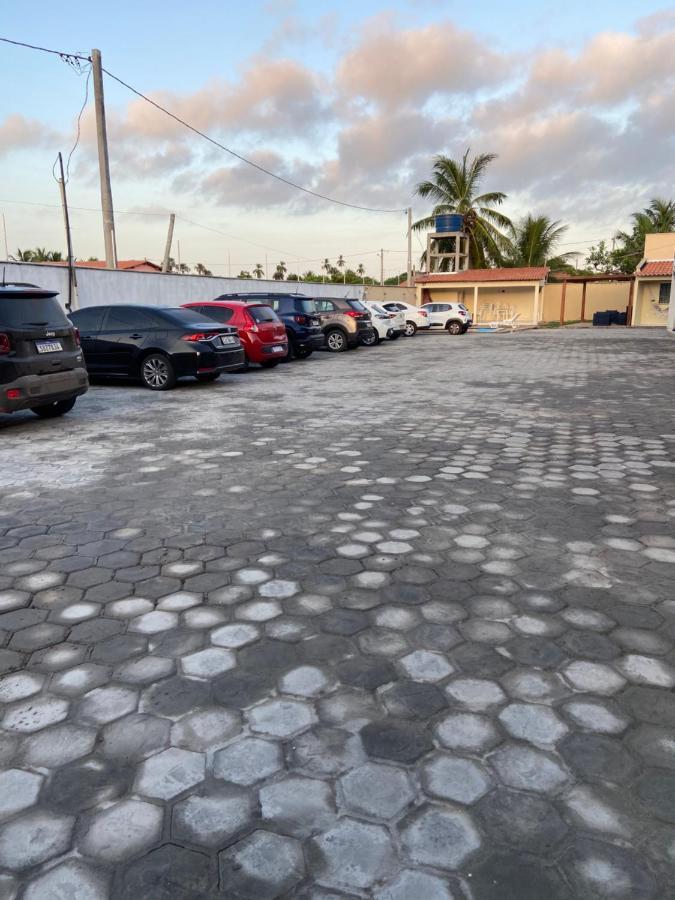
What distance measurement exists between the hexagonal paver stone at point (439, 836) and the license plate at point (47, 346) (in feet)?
23.6

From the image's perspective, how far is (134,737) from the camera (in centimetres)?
229

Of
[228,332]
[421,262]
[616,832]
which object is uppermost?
[421,262]

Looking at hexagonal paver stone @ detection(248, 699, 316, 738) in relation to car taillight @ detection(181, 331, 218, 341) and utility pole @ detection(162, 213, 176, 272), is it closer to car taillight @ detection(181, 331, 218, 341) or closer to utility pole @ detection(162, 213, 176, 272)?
car taillight @ detection(181, 331, 218, 341)

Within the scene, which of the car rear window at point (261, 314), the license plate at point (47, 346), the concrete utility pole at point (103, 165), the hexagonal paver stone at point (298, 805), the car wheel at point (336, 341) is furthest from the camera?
the car wheel at point (336, 341)

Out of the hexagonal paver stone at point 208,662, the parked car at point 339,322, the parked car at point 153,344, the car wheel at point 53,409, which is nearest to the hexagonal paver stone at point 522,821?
the hexagonal paver stone at point 208,662

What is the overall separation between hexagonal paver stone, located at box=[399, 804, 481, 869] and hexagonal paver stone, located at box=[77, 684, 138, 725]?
3.73 ft

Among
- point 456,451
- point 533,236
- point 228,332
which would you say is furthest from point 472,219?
point 456,451

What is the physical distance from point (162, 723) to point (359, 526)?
220 centimetres

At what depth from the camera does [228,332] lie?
11695 millimetres

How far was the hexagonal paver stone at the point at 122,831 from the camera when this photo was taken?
182 centimetres

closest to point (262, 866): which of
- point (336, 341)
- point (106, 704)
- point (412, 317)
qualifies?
point (106, 704)

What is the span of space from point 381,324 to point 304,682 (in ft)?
73.5

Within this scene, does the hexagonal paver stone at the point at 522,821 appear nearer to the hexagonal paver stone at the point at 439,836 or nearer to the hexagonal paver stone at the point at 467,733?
the hexagonal paver stone at the point at 439,836

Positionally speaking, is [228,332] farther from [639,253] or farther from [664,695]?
[639,253]
